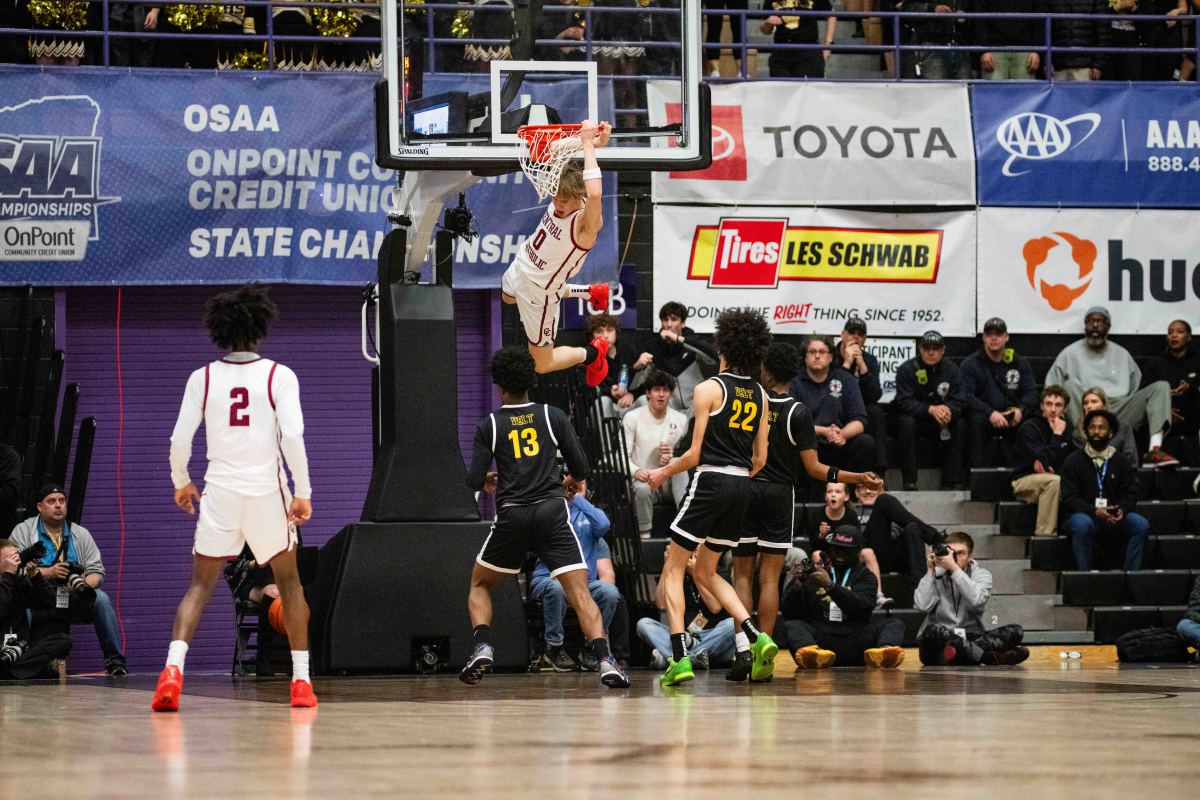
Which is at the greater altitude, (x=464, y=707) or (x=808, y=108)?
(x=808, y=108)

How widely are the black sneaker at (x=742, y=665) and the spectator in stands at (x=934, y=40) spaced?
970 centimetres

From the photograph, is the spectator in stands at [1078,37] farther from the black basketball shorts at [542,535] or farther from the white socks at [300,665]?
the white socks at [300,665]

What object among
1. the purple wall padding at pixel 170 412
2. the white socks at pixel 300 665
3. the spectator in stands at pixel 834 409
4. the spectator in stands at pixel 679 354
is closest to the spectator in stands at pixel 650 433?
the spectator in stands at pixel 679 354

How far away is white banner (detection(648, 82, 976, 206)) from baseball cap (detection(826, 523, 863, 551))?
198 inches

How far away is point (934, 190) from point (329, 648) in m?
9.05

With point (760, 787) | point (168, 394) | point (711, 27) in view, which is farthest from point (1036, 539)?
point (760, 787)

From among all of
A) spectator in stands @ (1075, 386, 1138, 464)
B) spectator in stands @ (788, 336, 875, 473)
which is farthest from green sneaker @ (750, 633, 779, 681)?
spectator in stands @ (1075, 386, 1138, 464)

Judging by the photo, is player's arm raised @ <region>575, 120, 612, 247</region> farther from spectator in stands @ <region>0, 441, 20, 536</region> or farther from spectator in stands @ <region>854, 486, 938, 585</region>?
spectator in stands @ <region>0, 441, 20, 536</region>

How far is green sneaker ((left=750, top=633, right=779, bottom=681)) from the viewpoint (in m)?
10.9

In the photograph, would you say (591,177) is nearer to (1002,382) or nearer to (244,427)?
(244,427)

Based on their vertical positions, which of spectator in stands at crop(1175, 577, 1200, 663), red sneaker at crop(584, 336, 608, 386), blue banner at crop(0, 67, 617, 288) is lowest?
spectator in stands at crop(1175, 577, 1200, 663)

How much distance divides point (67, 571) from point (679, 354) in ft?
19.7

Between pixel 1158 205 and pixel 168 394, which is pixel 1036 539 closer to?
pixel 1158 205

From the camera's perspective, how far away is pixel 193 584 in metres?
8.76
